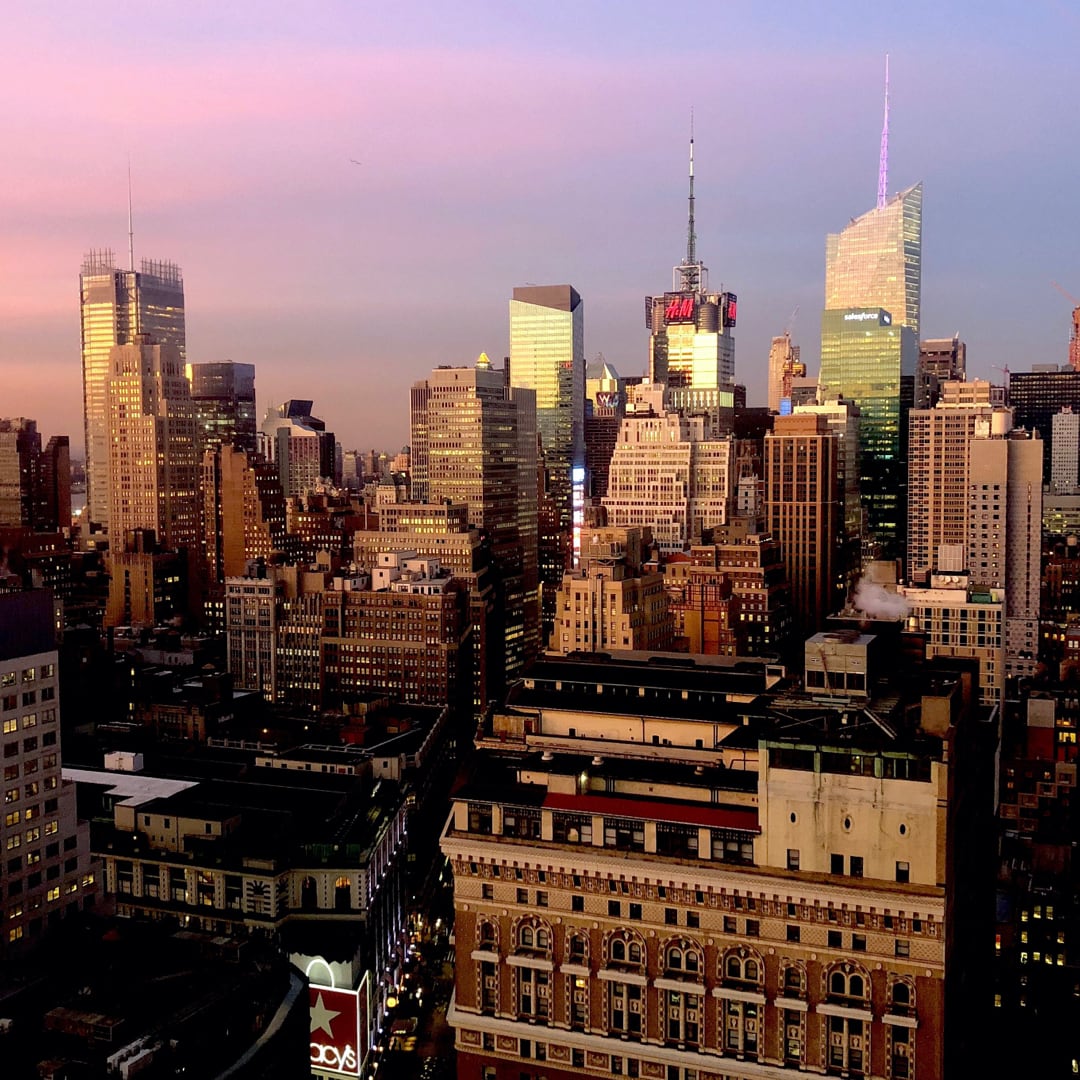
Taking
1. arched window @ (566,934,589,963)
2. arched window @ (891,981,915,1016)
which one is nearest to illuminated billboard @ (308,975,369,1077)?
arched window @ (566,934,589,963)

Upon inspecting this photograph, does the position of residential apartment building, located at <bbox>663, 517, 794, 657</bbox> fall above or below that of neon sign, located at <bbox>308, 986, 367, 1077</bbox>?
above

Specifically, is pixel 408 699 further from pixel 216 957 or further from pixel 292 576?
pixel 216 957

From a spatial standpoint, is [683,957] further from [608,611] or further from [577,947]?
[608,611]

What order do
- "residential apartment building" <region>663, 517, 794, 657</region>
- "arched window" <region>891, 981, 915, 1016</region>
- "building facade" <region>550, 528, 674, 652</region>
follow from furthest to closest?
"residential apartment building" <region>663, 517, 794, 657</region> → "building facade" <region>550, 528, 674, 652</region> → "arched window" <region>891, 981, 915, 1016</region>

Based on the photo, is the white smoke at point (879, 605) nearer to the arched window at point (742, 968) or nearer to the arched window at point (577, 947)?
the arched window at point (742, 968)

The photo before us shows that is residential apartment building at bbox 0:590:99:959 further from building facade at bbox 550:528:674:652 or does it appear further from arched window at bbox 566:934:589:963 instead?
building facade at bbox 550:528:674:652

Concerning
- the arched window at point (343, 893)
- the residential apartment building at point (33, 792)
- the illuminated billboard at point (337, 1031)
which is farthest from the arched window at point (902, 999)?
the residential apartment building at point (33, 792)

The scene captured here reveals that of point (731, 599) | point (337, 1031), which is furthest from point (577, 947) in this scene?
point (731, 599)

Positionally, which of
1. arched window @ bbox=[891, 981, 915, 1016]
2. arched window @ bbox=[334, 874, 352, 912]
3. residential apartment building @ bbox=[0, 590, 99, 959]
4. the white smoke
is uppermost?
the white smoke
